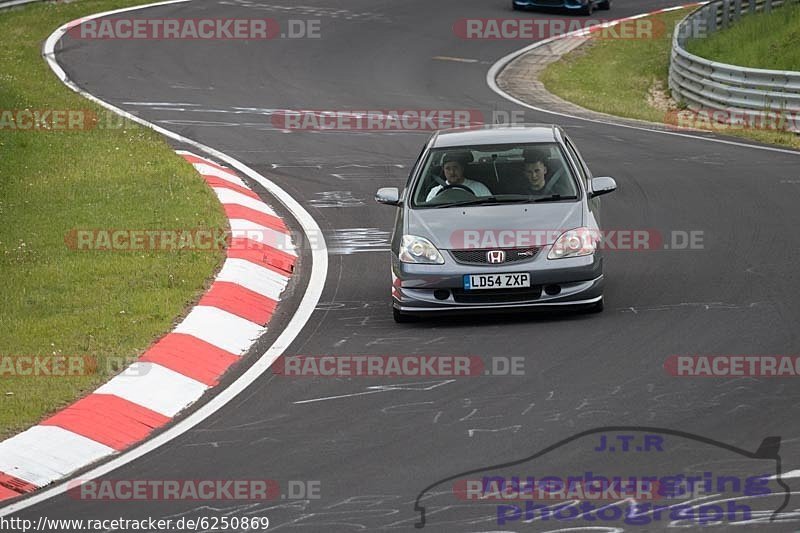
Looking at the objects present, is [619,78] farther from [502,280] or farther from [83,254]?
[502,280]

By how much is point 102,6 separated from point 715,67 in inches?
733

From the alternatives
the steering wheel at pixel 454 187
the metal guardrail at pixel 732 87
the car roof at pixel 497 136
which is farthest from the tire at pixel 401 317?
the metal guardrail at pixel 732 87

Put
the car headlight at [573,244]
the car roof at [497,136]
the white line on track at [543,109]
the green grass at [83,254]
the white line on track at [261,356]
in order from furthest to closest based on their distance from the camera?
the white line on track at [543,109]
the car roof at [497,136]
the car headlight at [573,244]
the green grass at [83,254]
the white line on track at [261,356]

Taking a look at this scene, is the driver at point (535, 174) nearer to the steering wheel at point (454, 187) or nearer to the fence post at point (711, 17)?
the steering wheel at point (454, 187)

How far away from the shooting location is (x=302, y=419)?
8750 mm

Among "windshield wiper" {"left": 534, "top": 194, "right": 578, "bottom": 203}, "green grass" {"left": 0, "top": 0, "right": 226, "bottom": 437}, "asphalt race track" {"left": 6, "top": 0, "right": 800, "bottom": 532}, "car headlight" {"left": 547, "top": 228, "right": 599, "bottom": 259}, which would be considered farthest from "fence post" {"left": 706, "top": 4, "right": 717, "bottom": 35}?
"car headlight" {"left": 547, "top": 228, "right": 599, "bottom": 259}

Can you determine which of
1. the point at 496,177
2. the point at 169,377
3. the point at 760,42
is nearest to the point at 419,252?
the point at 496,177

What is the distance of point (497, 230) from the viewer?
1114 cm

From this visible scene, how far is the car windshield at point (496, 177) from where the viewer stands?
462 inches

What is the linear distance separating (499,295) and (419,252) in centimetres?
75

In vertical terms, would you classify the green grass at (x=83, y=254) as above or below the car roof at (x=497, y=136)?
below

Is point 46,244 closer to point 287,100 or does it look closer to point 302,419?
point 302,419

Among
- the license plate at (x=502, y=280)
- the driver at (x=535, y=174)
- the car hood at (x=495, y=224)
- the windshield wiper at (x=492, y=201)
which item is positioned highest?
the driver at (x=535, y=174)

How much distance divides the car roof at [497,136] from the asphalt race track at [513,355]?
1408 millimetres
